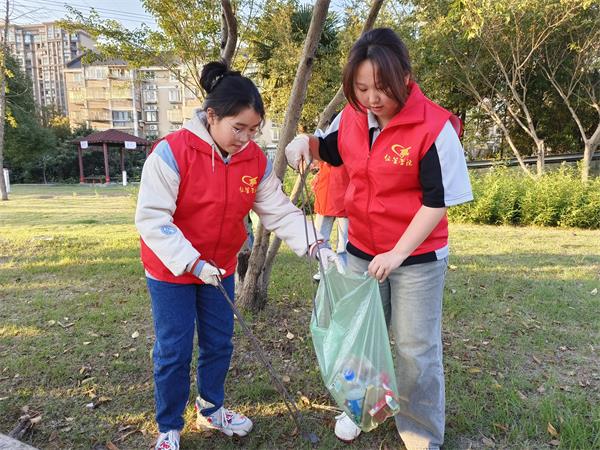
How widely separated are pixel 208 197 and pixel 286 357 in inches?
55.9

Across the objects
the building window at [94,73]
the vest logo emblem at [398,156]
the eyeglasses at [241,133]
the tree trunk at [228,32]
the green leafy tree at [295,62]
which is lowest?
the vest logo emblem at [398,156]

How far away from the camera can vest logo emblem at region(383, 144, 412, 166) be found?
4.90 ft

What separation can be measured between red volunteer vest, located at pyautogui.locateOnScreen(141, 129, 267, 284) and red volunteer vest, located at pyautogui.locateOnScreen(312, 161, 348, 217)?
1859 mm

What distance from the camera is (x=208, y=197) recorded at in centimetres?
162

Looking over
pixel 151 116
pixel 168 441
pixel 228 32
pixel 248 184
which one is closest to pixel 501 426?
pixel 168 441

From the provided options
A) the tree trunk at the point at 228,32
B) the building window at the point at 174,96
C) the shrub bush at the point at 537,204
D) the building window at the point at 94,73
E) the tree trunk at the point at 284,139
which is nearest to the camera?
the tree trunk at the point at 284,139

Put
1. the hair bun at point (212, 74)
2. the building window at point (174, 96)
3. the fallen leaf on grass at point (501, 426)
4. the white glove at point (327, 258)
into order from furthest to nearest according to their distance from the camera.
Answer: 1. the building window at point (174, 96)
2. the fallen leaf on grass at point (501, 426)
3. the white glove at point (327, 258)
4. the hair bun at point (212, 74)

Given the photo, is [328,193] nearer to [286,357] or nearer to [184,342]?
[286,357]

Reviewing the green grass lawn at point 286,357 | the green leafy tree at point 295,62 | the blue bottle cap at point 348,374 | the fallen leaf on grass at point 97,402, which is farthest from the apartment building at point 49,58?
the blue bottle cap at point 348,374

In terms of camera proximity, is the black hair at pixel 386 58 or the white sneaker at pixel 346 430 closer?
the black hair at pixel 386 58

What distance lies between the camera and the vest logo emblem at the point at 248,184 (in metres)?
1.72

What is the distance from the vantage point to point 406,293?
1.67 metres

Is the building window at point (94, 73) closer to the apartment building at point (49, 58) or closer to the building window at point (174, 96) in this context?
the building window at point (174, 96)

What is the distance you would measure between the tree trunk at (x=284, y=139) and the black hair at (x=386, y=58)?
3.26 feet
